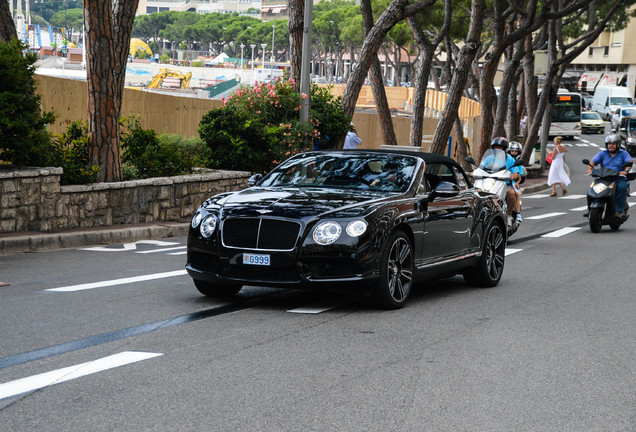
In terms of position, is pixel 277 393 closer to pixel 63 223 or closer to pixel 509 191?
pixel 63 223

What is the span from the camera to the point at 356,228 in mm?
8711

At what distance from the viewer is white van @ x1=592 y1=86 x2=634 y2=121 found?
8725 centimetres

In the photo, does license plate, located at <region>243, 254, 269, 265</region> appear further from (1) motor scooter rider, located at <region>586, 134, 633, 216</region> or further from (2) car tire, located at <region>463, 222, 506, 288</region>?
(1) motor scooter rider, located at <region>586, 134, 633, 216</region>

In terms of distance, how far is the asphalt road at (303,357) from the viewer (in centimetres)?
561

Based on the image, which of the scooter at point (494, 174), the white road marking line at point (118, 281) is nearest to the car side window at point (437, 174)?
the white road marking line at point (118, 281)

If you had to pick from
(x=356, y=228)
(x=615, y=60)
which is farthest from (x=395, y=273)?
(x=615, y=60)

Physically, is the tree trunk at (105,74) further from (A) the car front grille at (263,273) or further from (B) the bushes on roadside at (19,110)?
(A) the car front grille at (263,273)

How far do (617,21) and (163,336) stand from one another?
4147cm

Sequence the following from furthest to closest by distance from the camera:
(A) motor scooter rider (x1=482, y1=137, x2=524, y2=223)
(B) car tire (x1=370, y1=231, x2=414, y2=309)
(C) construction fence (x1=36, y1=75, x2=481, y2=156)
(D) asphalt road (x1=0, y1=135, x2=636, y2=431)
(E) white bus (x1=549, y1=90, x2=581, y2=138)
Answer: (E) white bus (x1=549, y1=90, x2=581, y2=138) < (C) construction fence (x1=36, y1=75, x2=481, y2=156) < (A) motor scooter rider (x1=482, y1=137, x2=524, y2=223) < (B) car tire (x1=370, y1=231, x2=414, y2=309) < (D) asphalt road (x1=0, y1=135, x2=636, y2=431)

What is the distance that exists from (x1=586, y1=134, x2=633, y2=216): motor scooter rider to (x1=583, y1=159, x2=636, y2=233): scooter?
10cm

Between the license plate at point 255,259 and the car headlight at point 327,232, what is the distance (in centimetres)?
47

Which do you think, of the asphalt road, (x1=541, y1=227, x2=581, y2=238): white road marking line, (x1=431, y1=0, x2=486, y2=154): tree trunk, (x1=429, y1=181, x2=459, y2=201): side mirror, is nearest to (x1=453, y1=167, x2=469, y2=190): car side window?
(x1=429, y1=181, x2=459, y2=201): side mirror

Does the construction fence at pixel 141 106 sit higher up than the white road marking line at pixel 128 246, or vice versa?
the construction fence at pixel 141 106

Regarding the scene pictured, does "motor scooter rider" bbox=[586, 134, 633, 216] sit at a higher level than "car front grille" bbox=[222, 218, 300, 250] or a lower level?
lower
